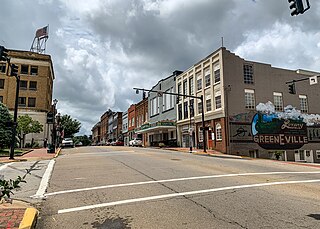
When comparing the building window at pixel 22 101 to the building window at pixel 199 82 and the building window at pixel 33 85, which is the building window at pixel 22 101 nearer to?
the building window at pixel 33 85

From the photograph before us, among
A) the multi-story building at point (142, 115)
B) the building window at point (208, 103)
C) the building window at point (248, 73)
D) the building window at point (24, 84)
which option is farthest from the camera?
the multi-story building at point (142, 115)

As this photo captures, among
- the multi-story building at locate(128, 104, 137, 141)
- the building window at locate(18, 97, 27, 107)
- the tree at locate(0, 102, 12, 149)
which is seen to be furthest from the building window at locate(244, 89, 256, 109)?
the building window at locate(18, 97, 27, 107)

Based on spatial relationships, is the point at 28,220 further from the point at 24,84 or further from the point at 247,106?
the point at 24,84

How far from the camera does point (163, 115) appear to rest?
160 feet

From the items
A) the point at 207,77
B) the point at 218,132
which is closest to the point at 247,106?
the point at 218,132

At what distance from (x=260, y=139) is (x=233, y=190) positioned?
25.7 m

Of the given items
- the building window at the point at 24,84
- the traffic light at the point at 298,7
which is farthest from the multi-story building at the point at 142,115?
the traffic light at the point at 298,7

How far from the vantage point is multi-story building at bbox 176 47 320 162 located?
31.0 metres

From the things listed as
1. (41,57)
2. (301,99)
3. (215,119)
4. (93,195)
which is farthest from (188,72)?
(93,195)

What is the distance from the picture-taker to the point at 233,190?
27.7 ft

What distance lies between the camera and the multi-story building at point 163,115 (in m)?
43.4

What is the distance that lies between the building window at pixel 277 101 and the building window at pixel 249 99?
3.58 metres

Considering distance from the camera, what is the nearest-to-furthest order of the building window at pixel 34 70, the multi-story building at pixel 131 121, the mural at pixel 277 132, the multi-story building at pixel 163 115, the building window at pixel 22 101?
the mural at pixel 277 132 → the multi-story building at pixel 163 115 → the building window at pixel 22 101 → the building window at pixel 34 70 → the multi-story building at pixel 131 121

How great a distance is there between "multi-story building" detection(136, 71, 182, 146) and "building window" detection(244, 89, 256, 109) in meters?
13.4
